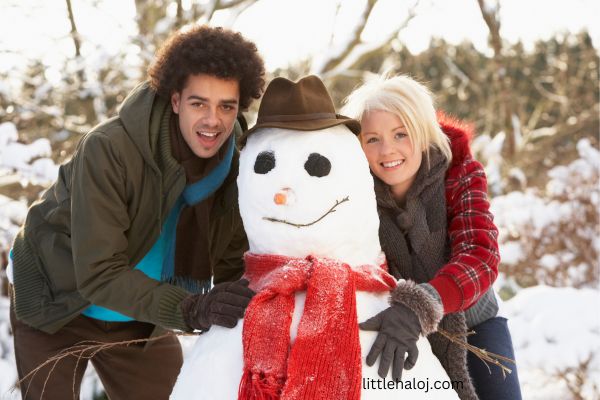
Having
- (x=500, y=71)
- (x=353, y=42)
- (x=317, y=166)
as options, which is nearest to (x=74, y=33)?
(x=353, y=42)

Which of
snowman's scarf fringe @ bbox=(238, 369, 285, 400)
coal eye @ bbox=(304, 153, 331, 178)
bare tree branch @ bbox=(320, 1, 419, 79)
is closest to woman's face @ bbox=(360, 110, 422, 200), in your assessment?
coal eye @ bbox=(304, 153, 331, 178)

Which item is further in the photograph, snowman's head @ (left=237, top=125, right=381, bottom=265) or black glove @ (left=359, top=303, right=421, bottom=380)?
snowman's head @ (left=237, top=125, right=381, bottom=265)

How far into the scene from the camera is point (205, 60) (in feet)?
8.57

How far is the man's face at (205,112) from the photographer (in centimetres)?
263

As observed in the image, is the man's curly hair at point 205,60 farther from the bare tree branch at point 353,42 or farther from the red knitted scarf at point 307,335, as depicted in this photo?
the bare tree branch at point 353,42

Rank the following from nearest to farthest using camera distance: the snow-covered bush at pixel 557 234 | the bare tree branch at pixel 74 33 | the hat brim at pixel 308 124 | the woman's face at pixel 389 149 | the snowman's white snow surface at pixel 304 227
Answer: the snowman's white snow surface at pixel 304 227
the hat brim at pixel 308 124
the woman's face at pixel 389 149
the bare tree branch at pixel 74 33
the snow-covered bush at pixel 557 234

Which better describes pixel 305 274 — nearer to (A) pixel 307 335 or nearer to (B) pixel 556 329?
(A) pixel 307 335

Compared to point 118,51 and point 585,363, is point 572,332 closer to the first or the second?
point 585,363

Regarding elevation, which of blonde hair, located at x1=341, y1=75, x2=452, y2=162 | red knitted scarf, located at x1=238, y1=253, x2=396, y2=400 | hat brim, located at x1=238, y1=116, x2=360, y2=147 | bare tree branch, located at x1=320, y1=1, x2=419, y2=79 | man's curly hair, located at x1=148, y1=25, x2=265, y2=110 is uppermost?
bare tree branch, located at x1=320, y1=1, x2=419, y2=79

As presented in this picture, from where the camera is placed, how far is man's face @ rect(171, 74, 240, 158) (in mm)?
2635

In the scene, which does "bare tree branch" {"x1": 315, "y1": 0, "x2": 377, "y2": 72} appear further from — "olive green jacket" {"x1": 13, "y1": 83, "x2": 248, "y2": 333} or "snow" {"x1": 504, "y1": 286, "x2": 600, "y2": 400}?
"olive green jacket" {"x1": 13, "y1": 83, "x2": 248, "y2": 333}

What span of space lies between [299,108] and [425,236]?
0.63 m

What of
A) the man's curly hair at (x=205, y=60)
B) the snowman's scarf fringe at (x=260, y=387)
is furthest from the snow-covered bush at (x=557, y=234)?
the snowman's scarf fringe at (x=260, y=387)

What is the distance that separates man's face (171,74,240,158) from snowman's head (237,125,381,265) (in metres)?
0.41
